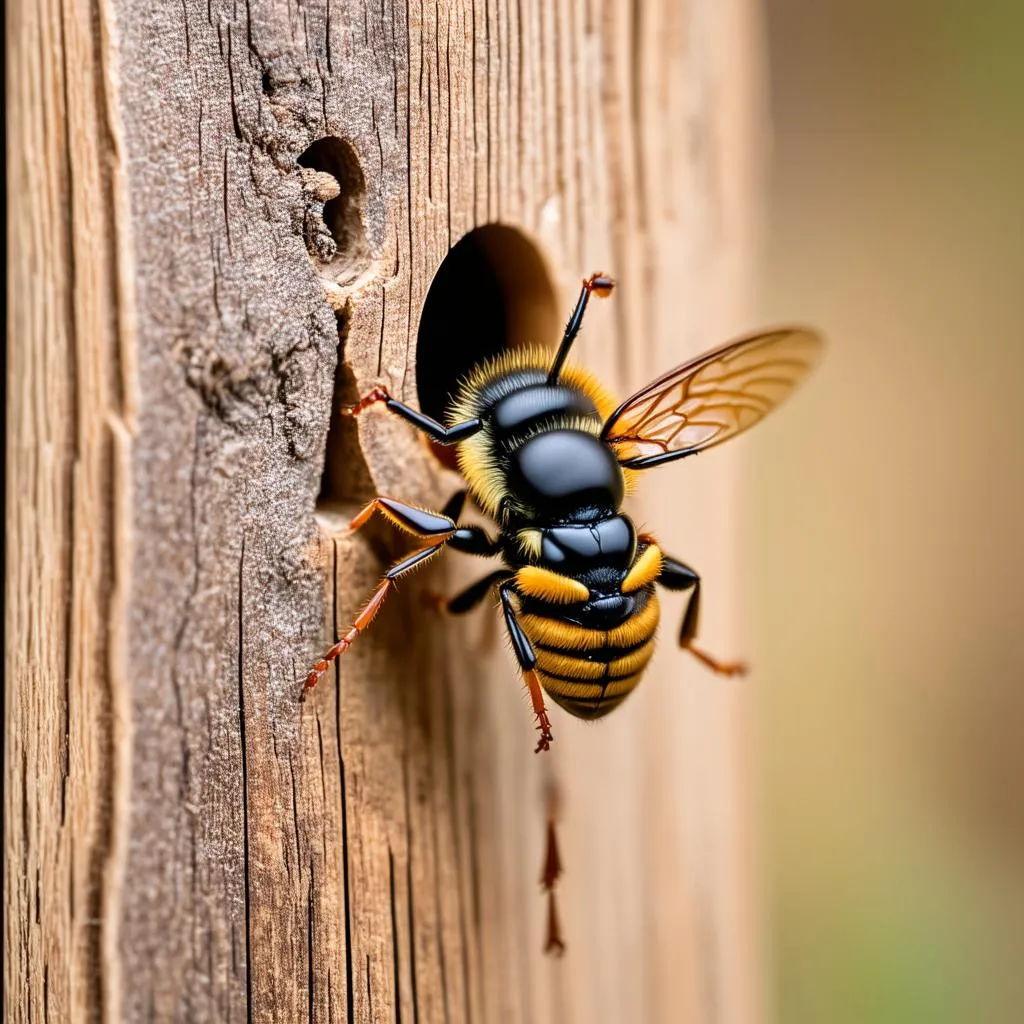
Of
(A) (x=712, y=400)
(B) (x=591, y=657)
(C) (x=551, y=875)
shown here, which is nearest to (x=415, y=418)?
(B) (x=591, y=657)

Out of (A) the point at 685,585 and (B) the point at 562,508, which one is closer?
(B) the point at 562,508

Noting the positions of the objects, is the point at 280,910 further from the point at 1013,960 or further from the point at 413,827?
the point at 1013,960

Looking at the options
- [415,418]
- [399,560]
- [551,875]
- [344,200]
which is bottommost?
[551,875]

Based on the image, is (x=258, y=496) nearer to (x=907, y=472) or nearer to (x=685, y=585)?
(x=685, y=585)

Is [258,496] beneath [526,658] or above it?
above

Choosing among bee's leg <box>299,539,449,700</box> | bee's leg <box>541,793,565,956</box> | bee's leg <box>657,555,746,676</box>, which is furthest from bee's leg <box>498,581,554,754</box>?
bee's leg <box>541,793,565,956</box>

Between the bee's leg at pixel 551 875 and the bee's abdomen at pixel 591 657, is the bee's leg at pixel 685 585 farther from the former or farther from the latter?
the bee's leg at pixel 551 875

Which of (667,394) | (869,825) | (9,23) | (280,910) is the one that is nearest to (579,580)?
(667,394)
